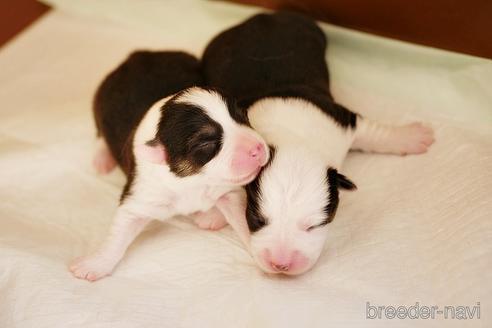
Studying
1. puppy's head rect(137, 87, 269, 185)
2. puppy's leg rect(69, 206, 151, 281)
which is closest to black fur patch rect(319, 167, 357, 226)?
puppy's head rect(137, 87, 269, 185)

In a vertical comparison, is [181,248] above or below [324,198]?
below

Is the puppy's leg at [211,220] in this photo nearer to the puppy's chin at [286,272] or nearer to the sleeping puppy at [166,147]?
the sleeping puppy at [166,147]

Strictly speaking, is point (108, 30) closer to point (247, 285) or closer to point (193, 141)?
point (193, 141)

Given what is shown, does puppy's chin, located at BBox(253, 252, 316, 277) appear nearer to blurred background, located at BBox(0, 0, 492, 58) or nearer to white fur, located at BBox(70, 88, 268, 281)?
white fur, located at BBox(70, 88, 268, 281)

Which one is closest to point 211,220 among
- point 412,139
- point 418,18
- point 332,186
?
point 332,186

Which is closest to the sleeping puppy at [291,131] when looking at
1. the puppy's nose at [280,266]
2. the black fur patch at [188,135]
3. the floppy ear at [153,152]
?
the puppy's nose at [280,266]

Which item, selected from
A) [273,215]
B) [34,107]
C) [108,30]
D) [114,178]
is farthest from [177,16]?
[273,215]

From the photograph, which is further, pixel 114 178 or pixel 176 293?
pixel 114 178

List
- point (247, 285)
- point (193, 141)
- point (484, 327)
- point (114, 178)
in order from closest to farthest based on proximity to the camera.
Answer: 1. point (484, 327)
2. point (193, 141)
3. point (247, 285)
4. point (114, 178)
